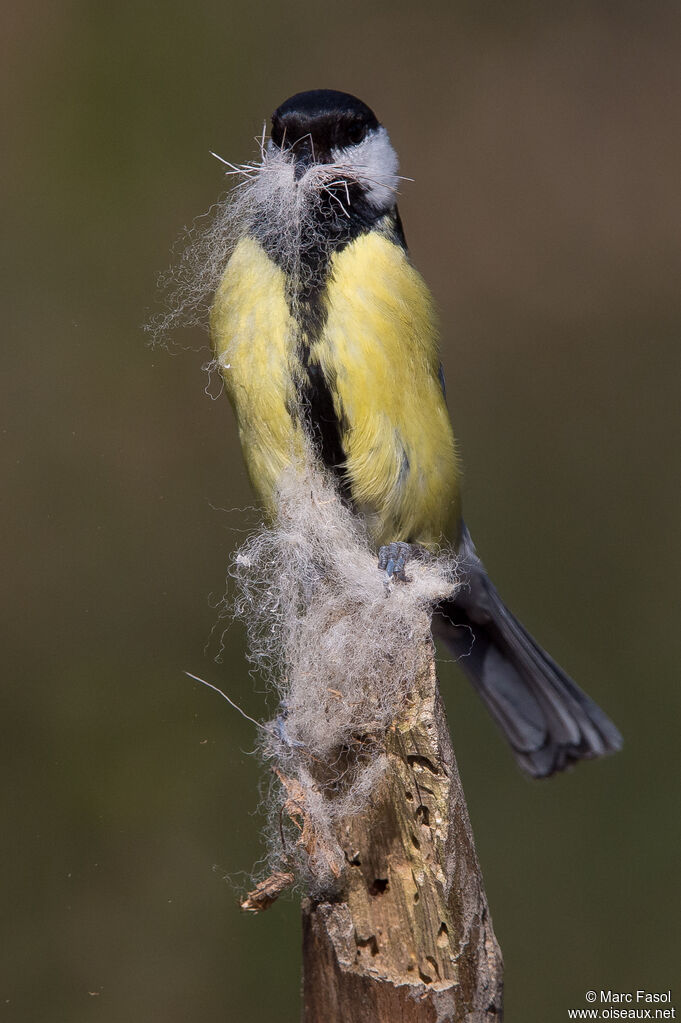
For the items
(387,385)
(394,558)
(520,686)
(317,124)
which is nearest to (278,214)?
(317,124)

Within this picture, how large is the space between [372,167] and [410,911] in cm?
84

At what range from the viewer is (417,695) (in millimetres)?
912

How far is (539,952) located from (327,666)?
1.06 m

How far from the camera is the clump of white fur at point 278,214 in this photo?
1.09 metres

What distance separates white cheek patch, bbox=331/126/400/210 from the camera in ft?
3.66

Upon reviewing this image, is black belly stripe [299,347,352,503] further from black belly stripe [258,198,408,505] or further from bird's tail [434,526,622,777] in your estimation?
bird's tail [434,526,622,777]

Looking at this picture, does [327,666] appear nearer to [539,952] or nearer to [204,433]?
[204,433]

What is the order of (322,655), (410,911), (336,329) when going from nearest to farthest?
(410,911) < (322,655) < (336,329)

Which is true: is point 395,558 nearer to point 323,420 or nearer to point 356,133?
point 323,420

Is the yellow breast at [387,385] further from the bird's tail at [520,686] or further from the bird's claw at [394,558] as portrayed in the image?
the bird's tail at [520,686]

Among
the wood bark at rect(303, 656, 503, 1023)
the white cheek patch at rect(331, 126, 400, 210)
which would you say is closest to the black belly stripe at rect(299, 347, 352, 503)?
the white cheek patch at rect(331, 126, 400, 210)

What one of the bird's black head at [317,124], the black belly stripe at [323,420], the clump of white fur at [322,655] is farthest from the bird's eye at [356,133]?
the clump of white fur at [322,655]

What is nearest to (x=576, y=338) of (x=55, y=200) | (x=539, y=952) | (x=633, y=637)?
(x=633, y=637)

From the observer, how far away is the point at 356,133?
3.73 feet
